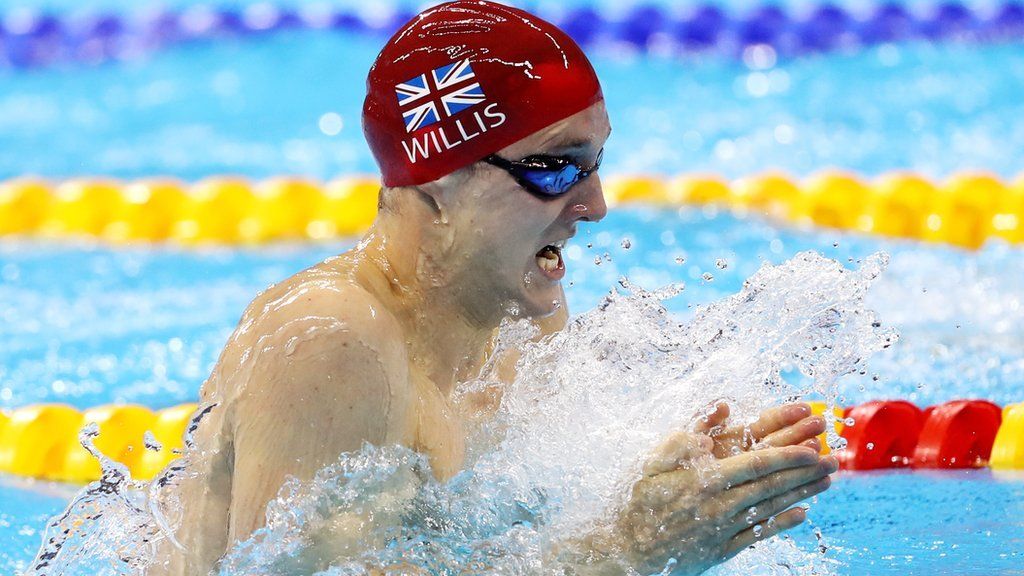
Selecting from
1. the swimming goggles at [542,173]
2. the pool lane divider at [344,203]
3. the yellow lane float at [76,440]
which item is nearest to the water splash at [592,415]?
the swimming goggles at [542,173]

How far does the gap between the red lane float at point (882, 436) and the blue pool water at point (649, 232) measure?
9 cm

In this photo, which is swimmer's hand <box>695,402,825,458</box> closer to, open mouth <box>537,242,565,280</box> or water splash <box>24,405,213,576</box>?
open mouth <box>537,242,565,280</box>

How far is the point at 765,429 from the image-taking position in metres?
1.90

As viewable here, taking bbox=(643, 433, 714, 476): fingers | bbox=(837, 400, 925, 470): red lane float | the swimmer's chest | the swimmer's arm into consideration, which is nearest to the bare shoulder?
the swimmer's arm

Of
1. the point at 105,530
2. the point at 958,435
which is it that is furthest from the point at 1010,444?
the point at 105,530

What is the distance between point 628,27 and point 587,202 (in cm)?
711

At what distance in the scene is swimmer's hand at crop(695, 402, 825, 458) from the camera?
1841 millimetres

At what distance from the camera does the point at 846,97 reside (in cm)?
773

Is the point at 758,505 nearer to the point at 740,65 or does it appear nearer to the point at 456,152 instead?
the point at 456,152

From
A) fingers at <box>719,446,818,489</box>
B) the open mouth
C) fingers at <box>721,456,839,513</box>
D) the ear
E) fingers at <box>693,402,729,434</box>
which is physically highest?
the ear

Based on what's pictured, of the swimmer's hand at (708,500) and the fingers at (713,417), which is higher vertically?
the fingers at (713,417)

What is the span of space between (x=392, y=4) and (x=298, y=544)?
894 centimetres

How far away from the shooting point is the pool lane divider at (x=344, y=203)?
18.3 ft

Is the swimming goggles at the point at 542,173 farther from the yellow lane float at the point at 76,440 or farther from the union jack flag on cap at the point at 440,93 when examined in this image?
the yellow lane float at the point at 76,440
